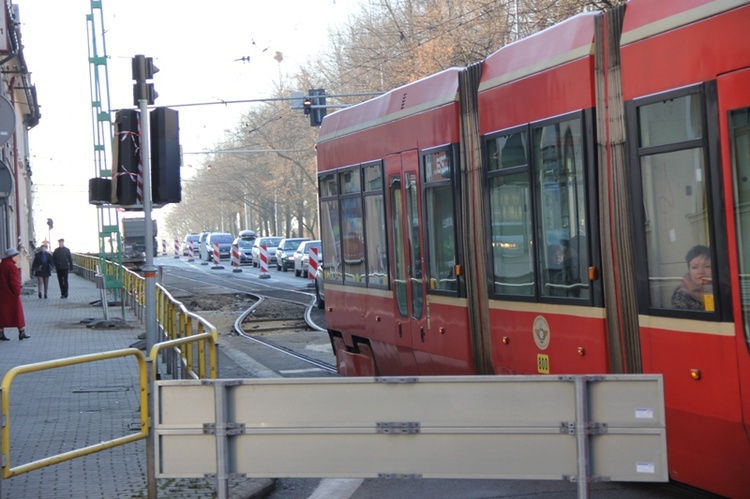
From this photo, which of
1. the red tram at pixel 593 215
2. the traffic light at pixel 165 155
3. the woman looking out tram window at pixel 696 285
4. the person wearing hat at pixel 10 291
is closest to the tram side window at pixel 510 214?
the red tram at pixel 593 215

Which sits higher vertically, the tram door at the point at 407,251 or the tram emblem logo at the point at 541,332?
the tram door at the point at 407,251

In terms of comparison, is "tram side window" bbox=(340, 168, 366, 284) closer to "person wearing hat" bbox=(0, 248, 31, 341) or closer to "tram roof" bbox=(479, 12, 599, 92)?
"tram roof" bbox=(479, 12, 599, 92)

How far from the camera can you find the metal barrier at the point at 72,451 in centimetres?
681

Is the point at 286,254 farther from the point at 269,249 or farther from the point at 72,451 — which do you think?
the point at 72,451

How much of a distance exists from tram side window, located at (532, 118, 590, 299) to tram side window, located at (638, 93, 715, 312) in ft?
2.31

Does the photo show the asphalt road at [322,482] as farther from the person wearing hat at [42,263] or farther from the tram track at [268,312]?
the person wearing hat at [42,263]

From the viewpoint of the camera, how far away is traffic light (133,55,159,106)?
1077 cm

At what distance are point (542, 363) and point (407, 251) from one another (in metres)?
2.77

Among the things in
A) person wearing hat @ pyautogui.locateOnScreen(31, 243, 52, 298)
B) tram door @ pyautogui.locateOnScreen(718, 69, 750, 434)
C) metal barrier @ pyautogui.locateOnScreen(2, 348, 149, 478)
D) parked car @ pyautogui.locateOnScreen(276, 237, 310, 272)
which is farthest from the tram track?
parked car @ pyautogui.locateOnScreen(276, 237, 310, 272)

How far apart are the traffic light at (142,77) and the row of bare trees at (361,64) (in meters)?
13.3

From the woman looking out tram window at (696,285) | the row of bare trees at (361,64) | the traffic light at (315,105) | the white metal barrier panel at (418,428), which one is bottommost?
the white metal barrier panel at (418,428)

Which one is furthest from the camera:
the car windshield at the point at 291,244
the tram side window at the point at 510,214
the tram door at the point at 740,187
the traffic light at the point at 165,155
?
the car windshield at the point at 291,244

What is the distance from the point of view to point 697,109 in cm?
603

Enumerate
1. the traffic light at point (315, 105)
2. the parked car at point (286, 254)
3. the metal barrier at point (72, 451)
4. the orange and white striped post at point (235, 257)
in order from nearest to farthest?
the metal barrier at point (72, 451) → the traffic light at point (315, 105) → the parked car at point (286, 254) → the orange and white striped post at point (235, 257)
